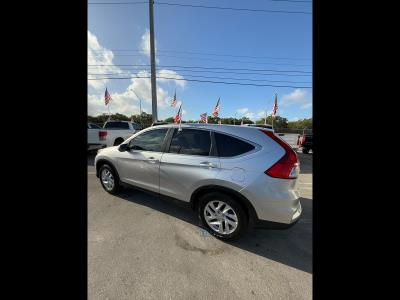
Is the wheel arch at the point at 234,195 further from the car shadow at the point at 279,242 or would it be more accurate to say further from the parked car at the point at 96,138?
the parked car at the point at 96,138

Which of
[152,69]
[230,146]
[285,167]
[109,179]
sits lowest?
[109,179]

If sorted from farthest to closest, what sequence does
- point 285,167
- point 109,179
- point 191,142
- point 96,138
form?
point 96,138, point 109,179, point 191,142, point 285,167

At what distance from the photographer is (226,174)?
2.98 m

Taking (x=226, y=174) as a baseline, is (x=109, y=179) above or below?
below

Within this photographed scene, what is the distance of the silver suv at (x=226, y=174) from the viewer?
2814 mm

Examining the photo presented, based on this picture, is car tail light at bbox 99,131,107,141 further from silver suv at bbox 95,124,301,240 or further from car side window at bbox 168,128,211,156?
car side window at bbox 168,128,211,156

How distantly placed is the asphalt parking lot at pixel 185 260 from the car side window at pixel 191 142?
3.98ft

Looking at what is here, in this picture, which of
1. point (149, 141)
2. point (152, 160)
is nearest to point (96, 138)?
point (149, 141)

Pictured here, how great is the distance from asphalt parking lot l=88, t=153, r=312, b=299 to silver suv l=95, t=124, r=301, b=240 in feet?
1.25

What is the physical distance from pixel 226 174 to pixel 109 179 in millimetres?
2925

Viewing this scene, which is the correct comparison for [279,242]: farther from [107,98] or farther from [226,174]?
[107,98]
